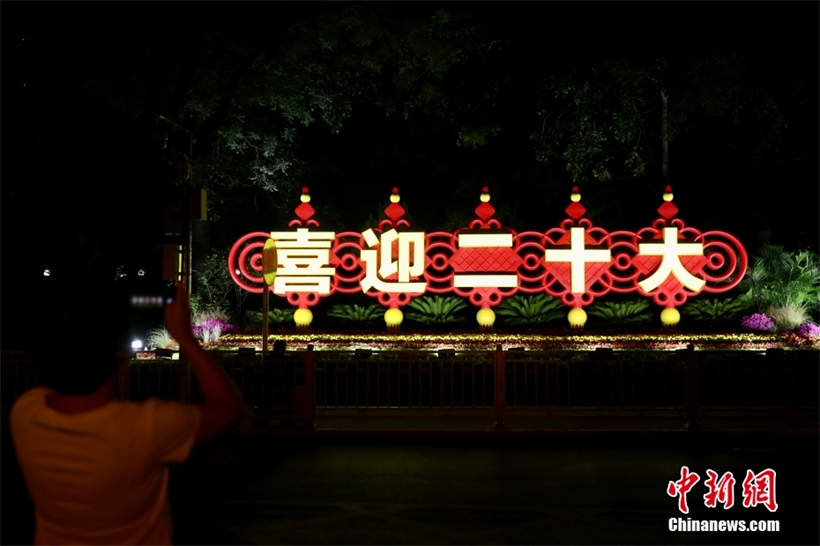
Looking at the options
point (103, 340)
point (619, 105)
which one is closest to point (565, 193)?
point (619, 105)

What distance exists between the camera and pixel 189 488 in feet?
29.4

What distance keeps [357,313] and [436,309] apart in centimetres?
186

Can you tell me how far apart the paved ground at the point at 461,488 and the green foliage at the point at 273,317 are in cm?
815

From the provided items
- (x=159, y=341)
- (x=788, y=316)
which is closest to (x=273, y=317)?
(x=159, y=341)

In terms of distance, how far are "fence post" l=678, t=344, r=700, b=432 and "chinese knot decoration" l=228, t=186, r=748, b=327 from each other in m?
5.70

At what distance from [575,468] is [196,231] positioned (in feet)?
46.9

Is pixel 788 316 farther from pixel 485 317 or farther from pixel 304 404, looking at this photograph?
pixel 304 404

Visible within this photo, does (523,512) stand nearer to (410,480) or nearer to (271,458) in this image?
(410,480)

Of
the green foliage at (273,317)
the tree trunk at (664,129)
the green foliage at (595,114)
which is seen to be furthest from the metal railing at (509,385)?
the tree trunk at (664,129)

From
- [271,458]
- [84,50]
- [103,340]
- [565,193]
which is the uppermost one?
[84,50]

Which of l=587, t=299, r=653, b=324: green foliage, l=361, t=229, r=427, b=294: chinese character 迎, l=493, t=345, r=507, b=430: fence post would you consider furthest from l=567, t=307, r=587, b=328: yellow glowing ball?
l=493, t=345, r=507, b=430: fence post

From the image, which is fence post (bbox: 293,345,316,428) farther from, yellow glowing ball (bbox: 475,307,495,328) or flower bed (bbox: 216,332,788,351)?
yellow glowing ball (bbox: 475,307,495,328)

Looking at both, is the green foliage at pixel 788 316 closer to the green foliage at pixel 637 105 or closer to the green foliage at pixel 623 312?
the green foliage at pixel 623 312

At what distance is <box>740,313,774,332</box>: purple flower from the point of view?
19.2 m
